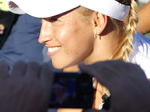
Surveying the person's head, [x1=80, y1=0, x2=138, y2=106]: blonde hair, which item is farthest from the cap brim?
[x1=80, y1=0, x2=138, y2=106]: blonde hair

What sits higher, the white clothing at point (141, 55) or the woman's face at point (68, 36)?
the woman's face at point (68, 36)

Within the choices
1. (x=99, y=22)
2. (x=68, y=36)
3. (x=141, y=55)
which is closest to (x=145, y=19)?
(x=141, y=55)

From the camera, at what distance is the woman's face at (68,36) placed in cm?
155

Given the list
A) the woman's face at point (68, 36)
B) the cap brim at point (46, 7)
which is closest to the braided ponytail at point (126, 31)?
the woman's face at point (68, 36)

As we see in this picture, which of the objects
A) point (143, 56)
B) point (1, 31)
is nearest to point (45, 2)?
point (143, 56)

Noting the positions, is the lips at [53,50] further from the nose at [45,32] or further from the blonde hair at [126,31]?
the blonde hair at [126,31]

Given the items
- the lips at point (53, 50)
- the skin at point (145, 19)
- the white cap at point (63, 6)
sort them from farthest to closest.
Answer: the skin at point (145, 19) → the lips at point (53, 50) → the white cap at point (63, 6)

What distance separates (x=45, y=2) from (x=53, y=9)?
5 cm

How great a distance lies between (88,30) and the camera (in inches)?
61.9

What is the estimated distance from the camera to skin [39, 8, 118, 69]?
1.55 meters

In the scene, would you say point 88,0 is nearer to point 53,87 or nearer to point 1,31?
point 53,87

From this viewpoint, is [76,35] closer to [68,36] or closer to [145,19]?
[68,36]

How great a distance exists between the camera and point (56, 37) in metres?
1.57

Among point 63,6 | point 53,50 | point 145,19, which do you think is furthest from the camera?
point 145,19
